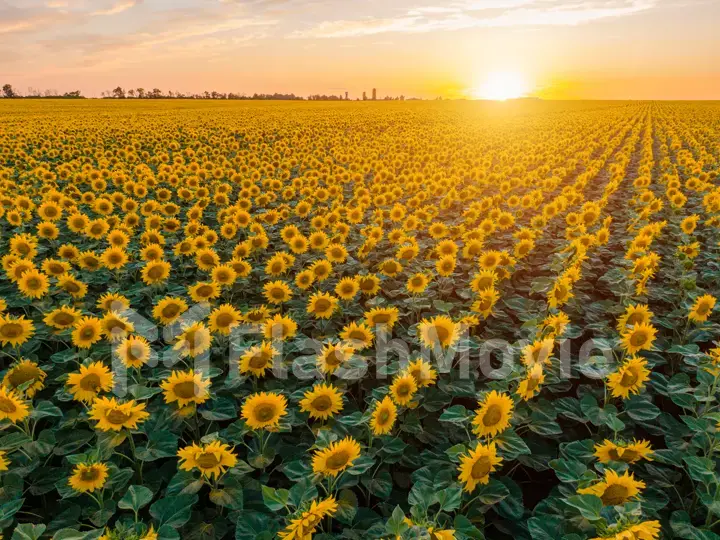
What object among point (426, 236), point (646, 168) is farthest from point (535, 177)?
Result: point (426, 236)

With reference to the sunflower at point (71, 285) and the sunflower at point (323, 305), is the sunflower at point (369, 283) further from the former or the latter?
the sunflower at point (71, 285)

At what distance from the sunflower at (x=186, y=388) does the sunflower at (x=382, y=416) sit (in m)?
1.11

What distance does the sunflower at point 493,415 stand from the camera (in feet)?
8.77

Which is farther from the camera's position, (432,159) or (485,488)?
(432,159)

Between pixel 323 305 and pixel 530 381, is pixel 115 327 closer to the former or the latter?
pixel 323 305

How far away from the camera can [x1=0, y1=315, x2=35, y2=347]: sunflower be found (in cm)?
377

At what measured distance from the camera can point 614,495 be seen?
7.17ft

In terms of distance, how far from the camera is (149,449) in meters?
2.79

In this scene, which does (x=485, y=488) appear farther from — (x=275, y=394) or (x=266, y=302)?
(x=266, y=302)

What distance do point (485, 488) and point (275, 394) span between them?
1402 mm

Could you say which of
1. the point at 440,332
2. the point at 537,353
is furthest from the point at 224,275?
the point at 537,353

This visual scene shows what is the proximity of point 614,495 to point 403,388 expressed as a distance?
1267 millimetres

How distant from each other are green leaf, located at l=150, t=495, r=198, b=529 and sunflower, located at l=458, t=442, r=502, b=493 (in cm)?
143

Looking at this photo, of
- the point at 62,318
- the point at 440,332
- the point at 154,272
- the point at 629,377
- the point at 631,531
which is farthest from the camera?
the point at 154,272
